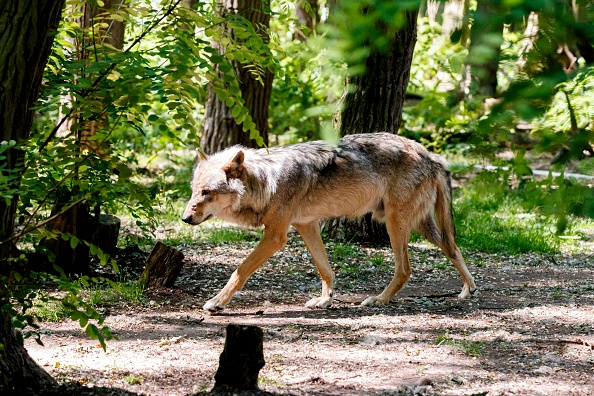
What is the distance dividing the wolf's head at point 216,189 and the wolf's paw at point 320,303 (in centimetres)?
109

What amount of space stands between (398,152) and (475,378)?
9.51 ft

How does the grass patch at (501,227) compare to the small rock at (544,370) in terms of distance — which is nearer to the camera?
the small rock at (544,370)

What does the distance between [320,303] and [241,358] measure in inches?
114

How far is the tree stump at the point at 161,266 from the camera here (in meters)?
6.74

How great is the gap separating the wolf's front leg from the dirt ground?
134 millimetres

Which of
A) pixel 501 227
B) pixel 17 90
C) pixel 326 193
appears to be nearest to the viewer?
pixel 17 90

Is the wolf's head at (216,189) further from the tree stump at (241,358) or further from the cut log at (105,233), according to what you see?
the tree stump at (241,358)

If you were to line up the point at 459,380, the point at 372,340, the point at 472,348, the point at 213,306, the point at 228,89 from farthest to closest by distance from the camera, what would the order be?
1. the point at 213,306
2. the point at 372,340
3. the point at 472,348
4. the point at 459,380
5. the point at 228,89

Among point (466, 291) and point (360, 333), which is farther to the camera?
point (466, 291)

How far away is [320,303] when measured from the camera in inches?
263

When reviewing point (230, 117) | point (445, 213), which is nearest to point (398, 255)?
point (445, 213)

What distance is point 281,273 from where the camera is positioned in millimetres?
7805

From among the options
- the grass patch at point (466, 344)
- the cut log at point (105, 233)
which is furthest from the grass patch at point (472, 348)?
the cut log at point (105, 233)

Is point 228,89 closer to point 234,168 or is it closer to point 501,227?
point 234,168
